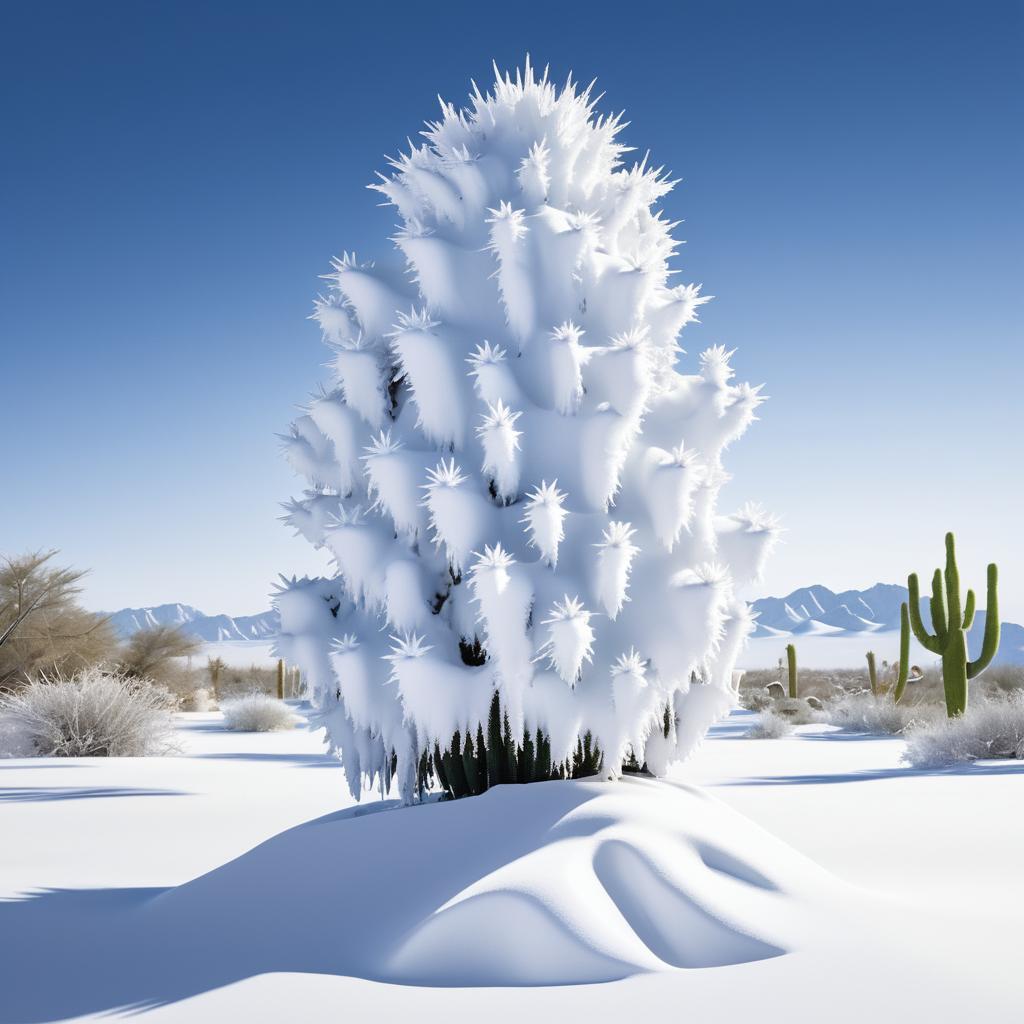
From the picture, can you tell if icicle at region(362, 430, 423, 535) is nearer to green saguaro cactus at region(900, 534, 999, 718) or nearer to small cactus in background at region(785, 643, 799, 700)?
green saguaro cactus at region(900, 534, 999, 718)

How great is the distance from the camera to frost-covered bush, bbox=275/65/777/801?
3521 mm

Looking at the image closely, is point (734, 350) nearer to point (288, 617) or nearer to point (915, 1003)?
point (288, 617)

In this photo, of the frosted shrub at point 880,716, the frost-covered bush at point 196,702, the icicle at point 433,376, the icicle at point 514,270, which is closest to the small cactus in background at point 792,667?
the frosted shrub at point 880,716

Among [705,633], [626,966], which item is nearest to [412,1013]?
[626,966]

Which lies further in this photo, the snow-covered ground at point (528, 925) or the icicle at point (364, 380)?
the icicle at point (364, 380)

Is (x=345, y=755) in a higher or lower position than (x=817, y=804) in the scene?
higher

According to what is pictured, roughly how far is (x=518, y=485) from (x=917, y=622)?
48.3 ft

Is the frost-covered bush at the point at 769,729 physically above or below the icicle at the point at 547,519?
below

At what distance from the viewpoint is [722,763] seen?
35.7 feet

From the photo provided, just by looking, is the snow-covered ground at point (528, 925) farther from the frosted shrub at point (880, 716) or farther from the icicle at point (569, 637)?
the frosted shrub at point (880, 716)

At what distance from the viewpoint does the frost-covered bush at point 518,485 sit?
11.6 feet

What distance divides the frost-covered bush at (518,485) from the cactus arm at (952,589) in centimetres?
1226

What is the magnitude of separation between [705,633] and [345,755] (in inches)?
65.2

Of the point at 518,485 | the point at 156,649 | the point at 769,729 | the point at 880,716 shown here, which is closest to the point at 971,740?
the point at 769,729
